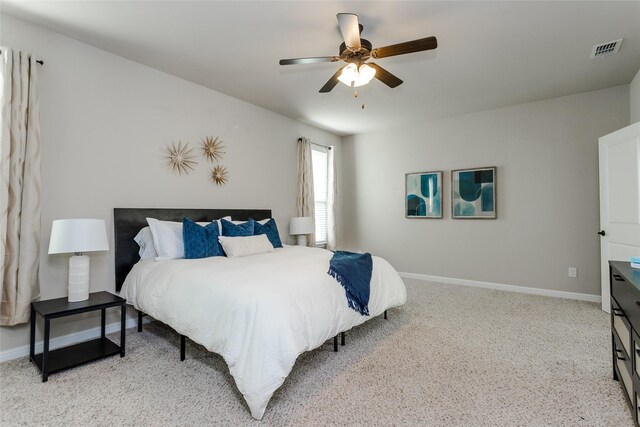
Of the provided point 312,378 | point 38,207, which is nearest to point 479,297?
point 312,378

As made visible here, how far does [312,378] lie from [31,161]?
8.91 ft

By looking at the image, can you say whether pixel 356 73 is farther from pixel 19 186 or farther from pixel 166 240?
pixel 19 186

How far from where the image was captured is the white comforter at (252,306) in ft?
5.89

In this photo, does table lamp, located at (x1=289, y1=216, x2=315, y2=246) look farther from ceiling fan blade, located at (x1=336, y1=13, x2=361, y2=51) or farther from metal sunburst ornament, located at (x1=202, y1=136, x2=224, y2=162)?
ceiling fan blade, located at (x1=336, y1=13, x2=361, y2=51)

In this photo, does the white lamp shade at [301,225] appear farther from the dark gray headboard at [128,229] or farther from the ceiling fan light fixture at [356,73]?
the ceiling fan light fixture at [356,73]

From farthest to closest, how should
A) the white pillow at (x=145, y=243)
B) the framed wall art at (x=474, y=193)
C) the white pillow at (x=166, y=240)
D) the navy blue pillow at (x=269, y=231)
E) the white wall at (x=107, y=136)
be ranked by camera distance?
the framed wall art at (x=474, y=193), the navy blue pillow at (x=269, y=231), the white pillow at (x=145, y=243), the white pillow at (x=166, y=240), the white wall at (x=107, y=136)

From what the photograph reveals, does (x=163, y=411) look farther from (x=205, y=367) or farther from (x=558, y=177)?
(x=558, y=177)

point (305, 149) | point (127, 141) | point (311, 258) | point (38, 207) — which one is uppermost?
point (305, 149)

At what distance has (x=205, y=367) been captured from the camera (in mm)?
2346

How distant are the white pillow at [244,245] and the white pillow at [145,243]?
656 millimetres

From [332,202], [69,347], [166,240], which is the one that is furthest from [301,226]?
[69,347]

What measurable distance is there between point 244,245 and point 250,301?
4.53 ft

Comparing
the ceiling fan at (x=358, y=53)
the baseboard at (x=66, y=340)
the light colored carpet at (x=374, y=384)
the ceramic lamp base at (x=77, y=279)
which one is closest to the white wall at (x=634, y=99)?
the light colored carpet at (x=374, y=384)

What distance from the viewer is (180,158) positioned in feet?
11.8
